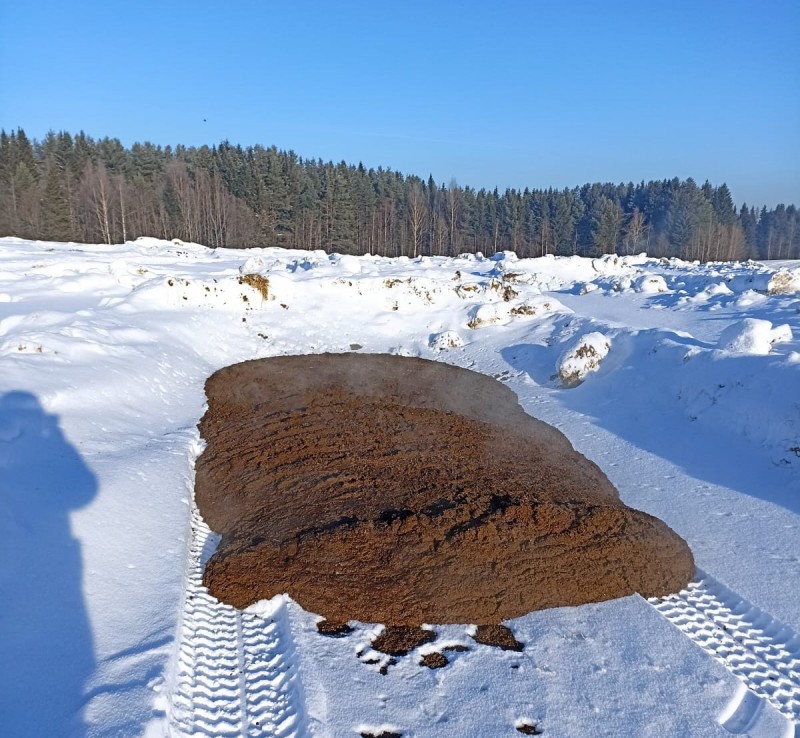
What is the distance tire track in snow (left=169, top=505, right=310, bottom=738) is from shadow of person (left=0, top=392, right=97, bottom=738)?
25.3 inches

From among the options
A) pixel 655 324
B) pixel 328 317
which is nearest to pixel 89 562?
pixel 328 317

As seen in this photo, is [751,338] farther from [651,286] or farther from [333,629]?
[651,286]

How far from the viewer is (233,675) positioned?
3.96m

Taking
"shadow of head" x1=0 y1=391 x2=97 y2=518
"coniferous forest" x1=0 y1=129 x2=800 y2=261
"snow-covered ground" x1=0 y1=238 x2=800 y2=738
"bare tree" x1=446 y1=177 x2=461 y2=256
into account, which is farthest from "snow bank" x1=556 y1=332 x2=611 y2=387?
"bare tree" x1=446 y1=177 x2=461 y2=256

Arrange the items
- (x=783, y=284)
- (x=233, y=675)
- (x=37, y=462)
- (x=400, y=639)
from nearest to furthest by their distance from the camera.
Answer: (x=233, y=675)
(x=400, y=639)
(x=37, y=462)
(x=783, y=284)

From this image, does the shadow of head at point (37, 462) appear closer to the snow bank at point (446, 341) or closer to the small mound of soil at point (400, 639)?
the small mound of soil at point (400, 639)

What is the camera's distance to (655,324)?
16406 mm

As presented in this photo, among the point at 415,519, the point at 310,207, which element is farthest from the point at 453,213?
the point at 415,519

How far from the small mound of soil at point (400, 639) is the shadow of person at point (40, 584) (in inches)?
80.3

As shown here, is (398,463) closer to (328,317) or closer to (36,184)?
(328,317)

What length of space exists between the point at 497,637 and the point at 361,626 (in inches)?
43.9

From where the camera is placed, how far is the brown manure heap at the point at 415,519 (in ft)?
16.0

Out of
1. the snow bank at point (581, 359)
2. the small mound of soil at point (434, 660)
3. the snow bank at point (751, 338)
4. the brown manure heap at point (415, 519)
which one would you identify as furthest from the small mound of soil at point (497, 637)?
the snow bank at point (581, 359)

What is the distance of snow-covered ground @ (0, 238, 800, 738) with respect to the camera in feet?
11.7
